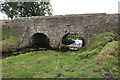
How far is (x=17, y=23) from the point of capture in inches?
704

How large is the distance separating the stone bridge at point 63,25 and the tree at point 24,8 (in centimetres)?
961

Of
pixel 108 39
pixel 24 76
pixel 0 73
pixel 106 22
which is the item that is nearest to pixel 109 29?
pixel 106 22

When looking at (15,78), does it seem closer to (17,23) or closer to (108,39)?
(108,39)

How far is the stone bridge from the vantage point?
43.7 ft

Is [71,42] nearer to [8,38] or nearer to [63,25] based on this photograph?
[63,25]

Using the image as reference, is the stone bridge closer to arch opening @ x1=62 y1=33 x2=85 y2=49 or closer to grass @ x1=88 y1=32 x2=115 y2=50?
grass @ x1=88 y1=32 x2=115 y2=50

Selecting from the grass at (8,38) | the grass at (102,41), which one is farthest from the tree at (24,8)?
the grass at (102,41)

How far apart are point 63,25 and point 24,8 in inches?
694

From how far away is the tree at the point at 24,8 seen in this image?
25.2 metres

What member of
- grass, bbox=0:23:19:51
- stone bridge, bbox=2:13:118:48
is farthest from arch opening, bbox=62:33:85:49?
grass, bbox=0:23:19:51

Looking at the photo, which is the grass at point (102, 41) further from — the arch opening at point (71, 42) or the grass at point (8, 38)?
the grass at point (8, 38)

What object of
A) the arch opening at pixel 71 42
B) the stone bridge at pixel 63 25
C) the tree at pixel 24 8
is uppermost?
the tree at pixel 24 8

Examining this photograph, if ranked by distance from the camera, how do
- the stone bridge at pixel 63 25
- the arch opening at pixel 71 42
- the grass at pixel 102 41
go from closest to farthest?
the grass at pixel 102 41 → the stone bridge at pixel 63 25 → the arch opening at pixel 71 42

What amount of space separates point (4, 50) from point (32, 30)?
5899mm
